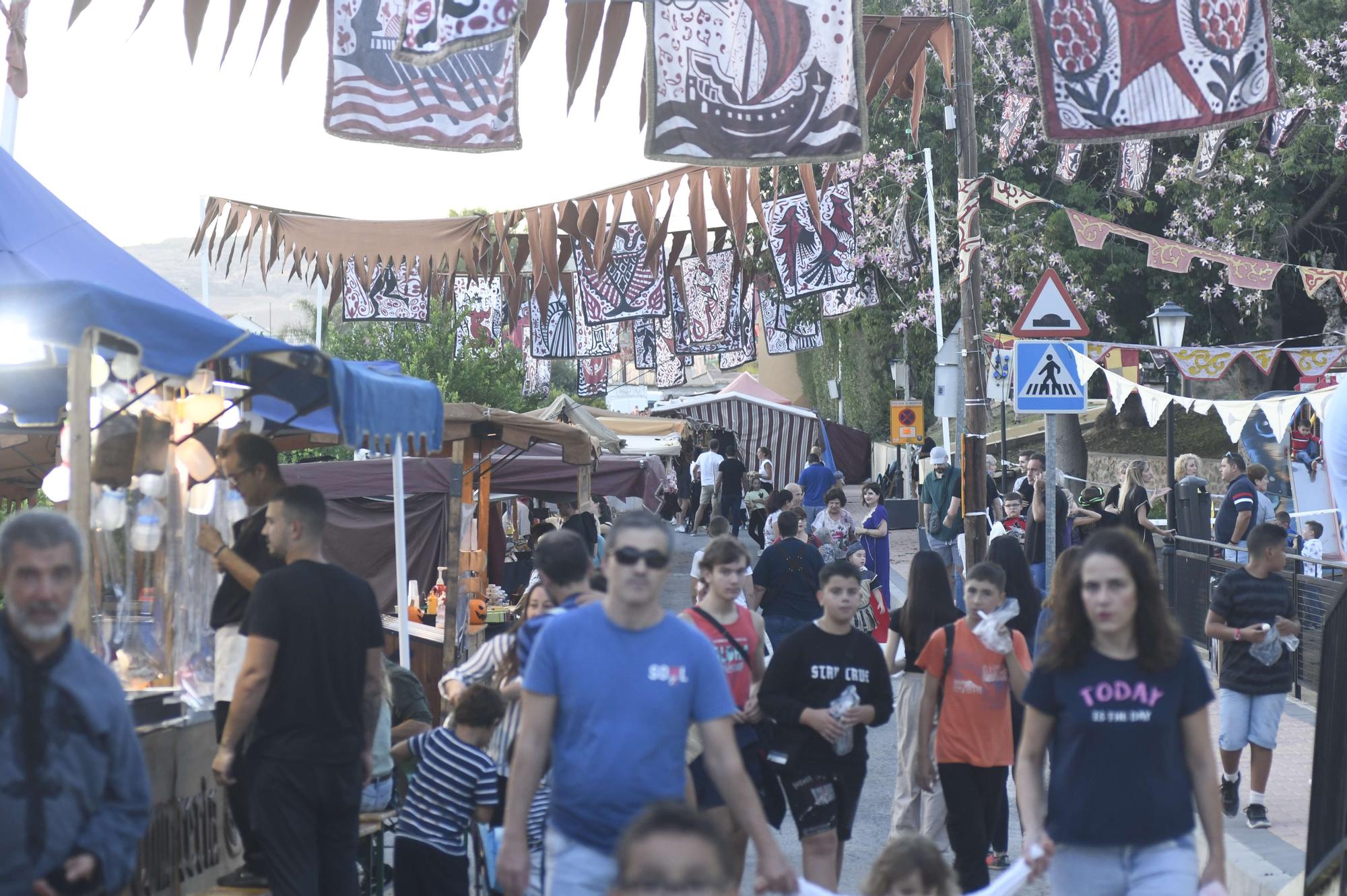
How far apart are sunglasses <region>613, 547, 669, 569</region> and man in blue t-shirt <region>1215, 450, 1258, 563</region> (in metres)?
11.5

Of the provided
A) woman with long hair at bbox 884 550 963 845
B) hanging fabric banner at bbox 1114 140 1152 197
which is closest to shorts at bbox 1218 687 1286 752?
woman with long hair at bbox 884 550 963 845

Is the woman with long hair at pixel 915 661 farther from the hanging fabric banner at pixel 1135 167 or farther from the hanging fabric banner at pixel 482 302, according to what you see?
the hanging fabric banner at pixel 482 302

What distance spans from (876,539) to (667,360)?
13935mm

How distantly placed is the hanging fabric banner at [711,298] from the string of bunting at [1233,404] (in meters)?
5.04

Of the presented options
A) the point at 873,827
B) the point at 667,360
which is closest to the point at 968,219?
the point at 873,827

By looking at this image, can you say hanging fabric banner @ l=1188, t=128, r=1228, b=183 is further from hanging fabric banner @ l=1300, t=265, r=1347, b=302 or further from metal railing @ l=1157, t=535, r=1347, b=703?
hanging fabric banner @ l=1300, t=265, r=1347, b=302

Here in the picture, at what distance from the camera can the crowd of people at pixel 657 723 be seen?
13.1ft

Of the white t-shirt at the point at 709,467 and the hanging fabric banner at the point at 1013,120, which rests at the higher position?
the hanging fabric banner at the point at 1013,120

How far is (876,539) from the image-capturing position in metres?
17.0

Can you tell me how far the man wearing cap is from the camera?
17266 mm

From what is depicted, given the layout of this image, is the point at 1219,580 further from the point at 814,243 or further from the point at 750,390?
the point at 750,390

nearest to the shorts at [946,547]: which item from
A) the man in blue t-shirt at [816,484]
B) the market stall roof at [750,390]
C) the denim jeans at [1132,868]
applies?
the man in blue t-shirt at [816,484]

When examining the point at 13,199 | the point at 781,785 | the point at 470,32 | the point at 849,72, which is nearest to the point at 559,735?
the point at 781,785

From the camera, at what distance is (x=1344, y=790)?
5.53m
